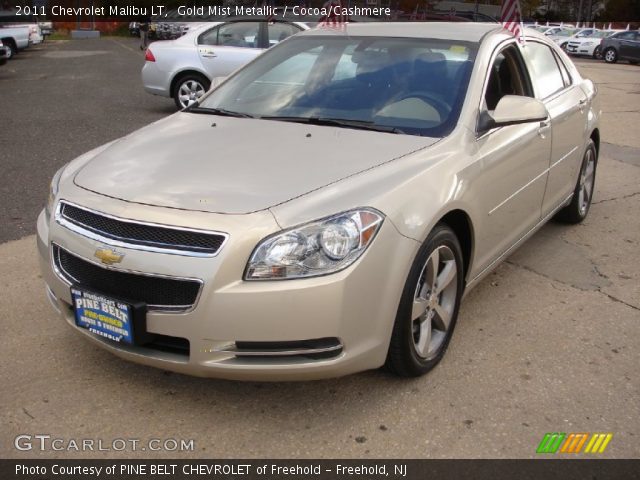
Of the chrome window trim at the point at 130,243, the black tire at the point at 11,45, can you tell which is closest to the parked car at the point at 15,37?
the black tire at the point at 11,45

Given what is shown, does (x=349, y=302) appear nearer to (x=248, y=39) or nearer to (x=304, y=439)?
(x=304, y=439)

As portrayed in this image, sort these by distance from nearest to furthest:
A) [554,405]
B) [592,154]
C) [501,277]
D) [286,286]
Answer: [286,286] → [554,405] → [501,277] → [592,154]

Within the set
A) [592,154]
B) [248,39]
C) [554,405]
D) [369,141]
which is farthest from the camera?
[248,39]

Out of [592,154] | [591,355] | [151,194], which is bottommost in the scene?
[591,355]

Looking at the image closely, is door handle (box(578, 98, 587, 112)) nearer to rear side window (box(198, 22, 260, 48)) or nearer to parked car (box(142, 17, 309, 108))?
parked car (box(142, 17, 309, 108))

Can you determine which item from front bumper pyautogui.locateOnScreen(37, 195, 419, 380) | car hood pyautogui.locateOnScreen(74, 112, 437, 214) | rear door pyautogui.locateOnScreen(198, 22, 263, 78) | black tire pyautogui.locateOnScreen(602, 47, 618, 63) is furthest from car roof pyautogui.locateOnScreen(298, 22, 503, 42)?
black tire pyautogui.locateOnScreen(602, 47, 618, 63)

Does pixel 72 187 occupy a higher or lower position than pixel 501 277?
higher

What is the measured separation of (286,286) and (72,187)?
1.18 metres

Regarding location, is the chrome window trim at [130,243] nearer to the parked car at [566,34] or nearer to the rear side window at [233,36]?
the rear side window at [233,36]

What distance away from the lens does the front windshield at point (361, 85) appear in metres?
3.44

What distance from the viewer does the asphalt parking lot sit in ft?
8.76

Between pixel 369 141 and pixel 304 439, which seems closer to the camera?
pixel 304 439

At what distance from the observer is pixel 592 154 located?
17.8 ft
